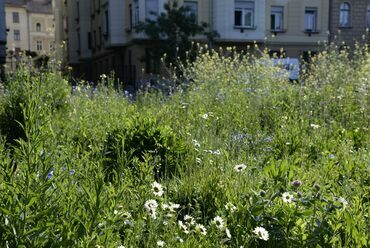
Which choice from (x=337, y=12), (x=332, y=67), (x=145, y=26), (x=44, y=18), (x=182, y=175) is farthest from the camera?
(x=44, y=18)

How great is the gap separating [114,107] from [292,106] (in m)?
2.59

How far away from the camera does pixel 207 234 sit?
7.78 ft

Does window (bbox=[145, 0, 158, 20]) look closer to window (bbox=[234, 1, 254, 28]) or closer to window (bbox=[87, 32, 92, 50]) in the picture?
window (bbox=[234, 1, 254, 28])

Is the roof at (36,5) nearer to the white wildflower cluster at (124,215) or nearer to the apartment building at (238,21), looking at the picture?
the apartment building at (238,21)

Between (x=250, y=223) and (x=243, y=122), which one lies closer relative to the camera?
(x=250, y=223)

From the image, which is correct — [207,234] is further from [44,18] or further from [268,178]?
[44,18]

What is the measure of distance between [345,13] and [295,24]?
166 inches

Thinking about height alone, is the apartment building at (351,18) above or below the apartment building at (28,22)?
below

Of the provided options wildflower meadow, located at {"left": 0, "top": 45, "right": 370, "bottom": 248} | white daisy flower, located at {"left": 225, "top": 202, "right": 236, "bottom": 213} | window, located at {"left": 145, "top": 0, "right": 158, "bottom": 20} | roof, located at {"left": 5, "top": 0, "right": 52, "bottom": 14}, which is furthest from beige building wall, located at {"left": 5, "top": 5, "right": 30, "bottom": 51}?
white daisy flower, located at {"left": 225, "top": 202, "right": 236, "bottom": 213}

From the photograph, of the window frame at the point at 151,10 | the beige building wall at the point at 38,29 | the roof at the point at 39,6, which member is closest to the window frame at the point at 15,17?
the beige building wall at the point at 38,29

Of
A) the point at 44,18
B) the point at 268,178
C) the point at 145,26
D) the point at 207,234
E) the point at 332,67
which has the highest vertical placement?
the point at 44,18

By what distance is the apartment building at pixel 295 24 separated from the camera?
101 ft

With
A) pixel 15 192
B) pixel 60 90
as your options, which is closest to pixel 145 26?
pixel 60 90

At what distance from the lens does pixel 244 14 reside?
94.5ft
